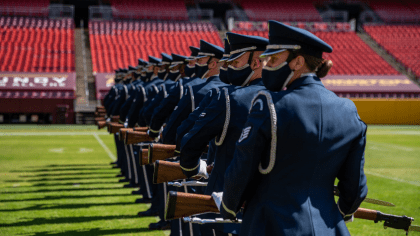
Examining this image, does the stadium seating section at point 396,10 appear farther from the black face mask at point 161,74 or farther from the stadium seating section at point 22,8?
the black face mask at point 161,74

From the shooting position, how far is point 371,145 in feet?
49.8

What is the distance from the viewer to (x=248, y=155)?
6.44 ft

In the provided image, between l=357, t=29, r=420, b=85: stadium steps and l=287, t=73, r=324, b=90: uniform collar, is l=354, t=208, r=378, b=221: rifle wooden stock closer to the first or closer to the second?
l=287, t=73, r=324, b=90: uniform collar

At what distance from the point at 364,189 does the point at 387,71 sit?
94.3ft

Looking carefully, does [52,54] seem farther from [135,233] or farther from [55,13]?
[135,233]

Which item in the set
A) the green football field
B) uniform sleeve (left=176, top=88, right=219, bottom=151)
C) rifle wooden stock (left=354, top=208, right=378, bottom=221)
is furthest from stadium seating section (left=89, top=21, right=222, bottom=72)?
rifle wooden stock (left=354, top=208, right=378, bottom=221)

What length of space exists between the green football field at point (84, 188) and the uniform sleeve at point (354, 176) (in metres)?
3.40

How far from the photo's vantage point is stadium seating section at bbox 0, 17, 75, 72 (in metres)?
25.2

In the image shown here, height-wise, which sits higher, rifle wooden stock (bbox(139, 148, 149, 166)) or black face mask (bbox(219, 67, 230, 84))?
black face mask (bbox(219, 67, 230, 84))

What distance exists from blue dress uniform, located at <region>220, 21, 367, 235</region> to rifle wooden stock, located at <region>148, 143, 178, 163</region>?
180cm

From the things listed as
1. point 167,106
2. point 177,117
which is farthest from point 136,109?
point 177,117

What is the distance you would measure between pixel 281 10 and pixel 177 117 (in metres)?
35.2

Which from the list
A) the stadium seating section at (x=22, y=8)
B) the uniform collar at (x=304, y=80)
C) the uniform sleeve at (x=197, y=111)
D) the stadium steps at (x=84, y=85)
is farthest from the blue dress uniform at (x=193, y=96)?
the stadium seating section at (x=22, y=8)

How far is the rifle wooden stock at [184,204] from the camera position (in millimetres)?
2238
